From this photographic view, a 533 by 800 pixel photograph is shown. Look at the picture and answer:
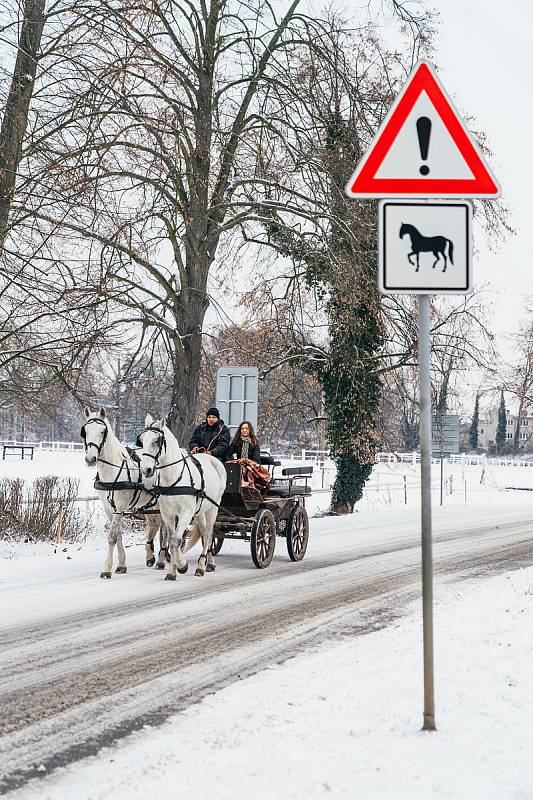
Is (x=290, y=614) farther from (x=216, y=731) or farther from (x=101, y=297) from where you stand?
(x=101, y=297)

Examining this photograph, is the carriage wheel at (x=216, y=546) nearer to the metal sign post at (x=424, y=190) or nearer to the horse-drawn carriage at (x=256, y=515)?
the horse-drawn carriage at (x=256, y=515)

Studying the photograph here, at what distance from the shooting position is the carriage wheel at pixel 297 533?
1458 cm

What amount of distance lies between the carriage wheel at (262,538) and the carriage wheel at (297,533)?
65 centimetres

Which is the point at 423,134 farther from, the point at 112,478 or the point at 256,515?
the point at 256,515

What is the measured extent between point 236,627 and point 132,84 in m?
9.69

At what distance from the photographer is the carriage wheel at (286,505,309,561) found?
14578 mm

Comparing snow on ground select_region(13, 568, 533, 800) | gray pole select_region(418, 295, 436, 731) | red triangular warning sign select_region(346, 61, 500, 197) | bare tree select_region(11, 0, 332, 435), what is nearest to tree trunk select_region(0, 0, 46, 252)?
bare tree select_region(11, 0, 332, 435)

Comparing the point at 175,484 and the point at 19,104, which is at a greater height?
the point at 19,104

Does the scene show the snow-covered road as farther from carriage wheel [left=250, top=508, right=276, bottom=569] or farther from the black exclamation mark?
the black exclamation mark

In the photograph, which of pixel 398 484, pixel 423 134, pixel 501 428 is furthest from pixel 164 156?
Answer: pixel 501 428

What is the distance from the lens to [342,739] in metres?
5.01

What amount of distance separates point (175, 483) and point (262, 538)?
6.44 feet

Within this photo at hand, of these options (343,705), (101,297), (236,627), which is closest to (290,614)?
A: (236,627)

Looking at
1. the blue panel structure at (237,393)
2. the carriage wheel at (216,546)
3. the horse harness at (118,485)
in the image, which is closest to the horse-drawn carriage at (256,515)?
the carriage wheel at (216,546)
